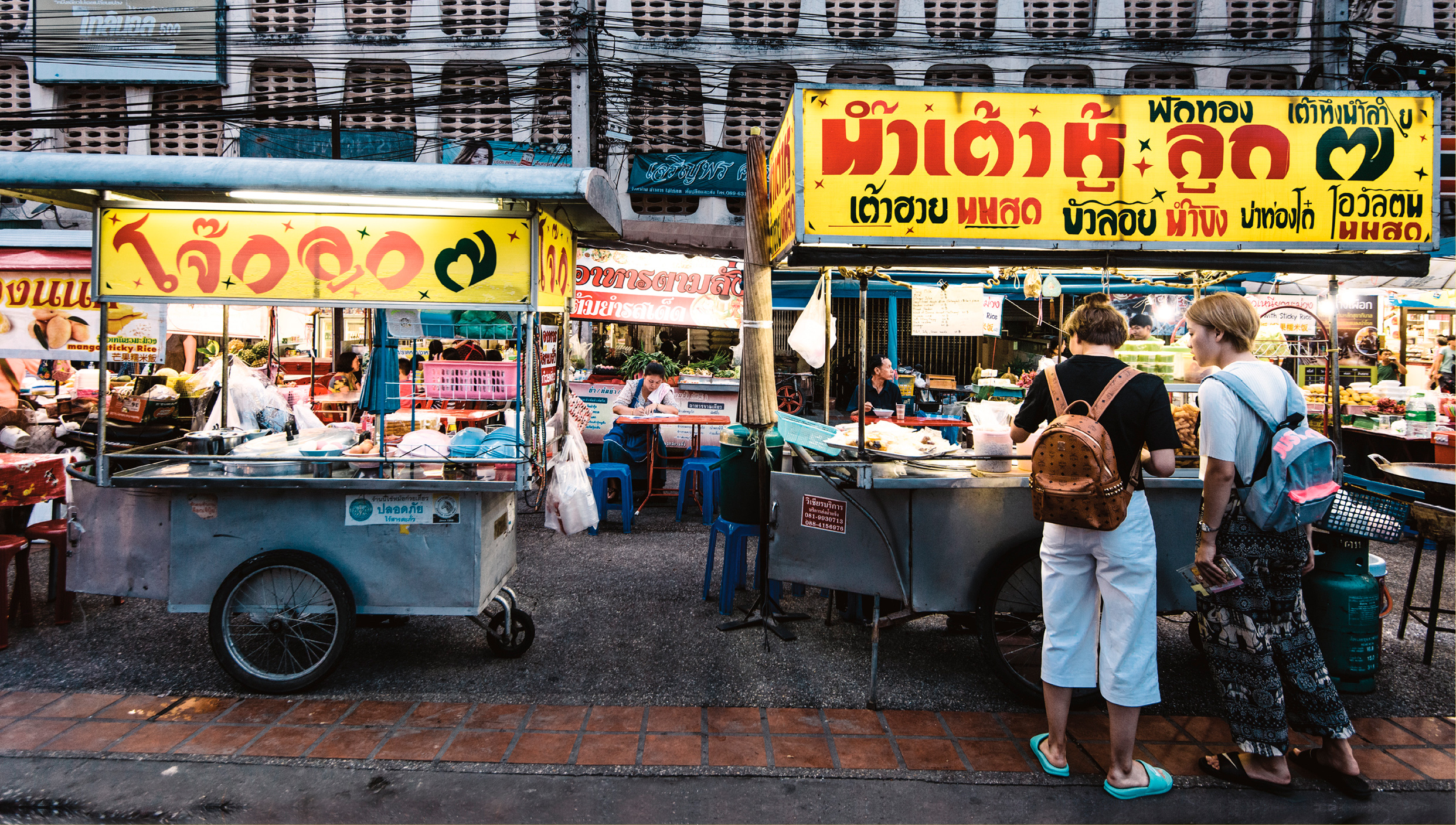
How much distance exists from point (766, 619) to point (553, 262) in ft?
8.86

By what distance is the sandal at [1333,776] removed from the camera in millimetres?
3137

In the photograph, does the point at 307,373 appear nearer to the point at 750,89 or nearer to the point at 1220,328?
the point at 750,89

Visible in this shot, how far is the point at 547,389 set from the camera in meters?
5.51

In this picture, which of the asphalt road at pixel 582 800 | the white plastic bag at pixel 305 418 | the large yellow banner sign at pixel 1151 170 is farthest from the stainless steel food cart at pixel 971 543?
the white plastic bag at pixel 305 418

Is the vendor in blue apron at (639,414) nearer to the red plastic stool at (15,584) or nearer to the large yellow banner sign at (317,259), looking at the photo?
the large yellow banner sign at (317,259)

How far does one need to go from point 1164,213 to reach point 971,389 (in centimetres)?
1094

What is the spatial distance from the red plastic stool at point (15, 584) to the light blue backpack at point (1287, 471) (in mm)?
6813

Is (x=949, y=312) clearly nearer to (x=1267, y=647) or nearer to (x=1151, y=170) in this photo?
(x=1151, y=170)

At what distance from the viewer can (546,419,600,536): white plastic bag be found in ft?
18.5

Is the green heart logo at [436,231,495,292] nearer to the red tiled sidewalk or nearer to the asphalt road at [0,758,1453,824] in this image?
the red tiled sidewalk

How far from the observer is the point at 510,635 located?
450 centimetres

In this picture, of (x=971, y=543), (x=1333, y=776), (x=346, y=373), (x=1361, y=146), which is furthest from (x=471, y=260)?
(x=346, y=373)

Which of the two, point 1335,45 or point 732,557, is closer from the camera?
point 732,557

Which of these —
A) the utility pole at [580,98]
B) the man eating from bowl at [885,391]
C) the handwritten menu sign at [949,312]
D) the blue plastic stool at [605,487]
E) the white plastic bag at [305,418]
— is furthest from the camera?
the utility pole at [580,98]
